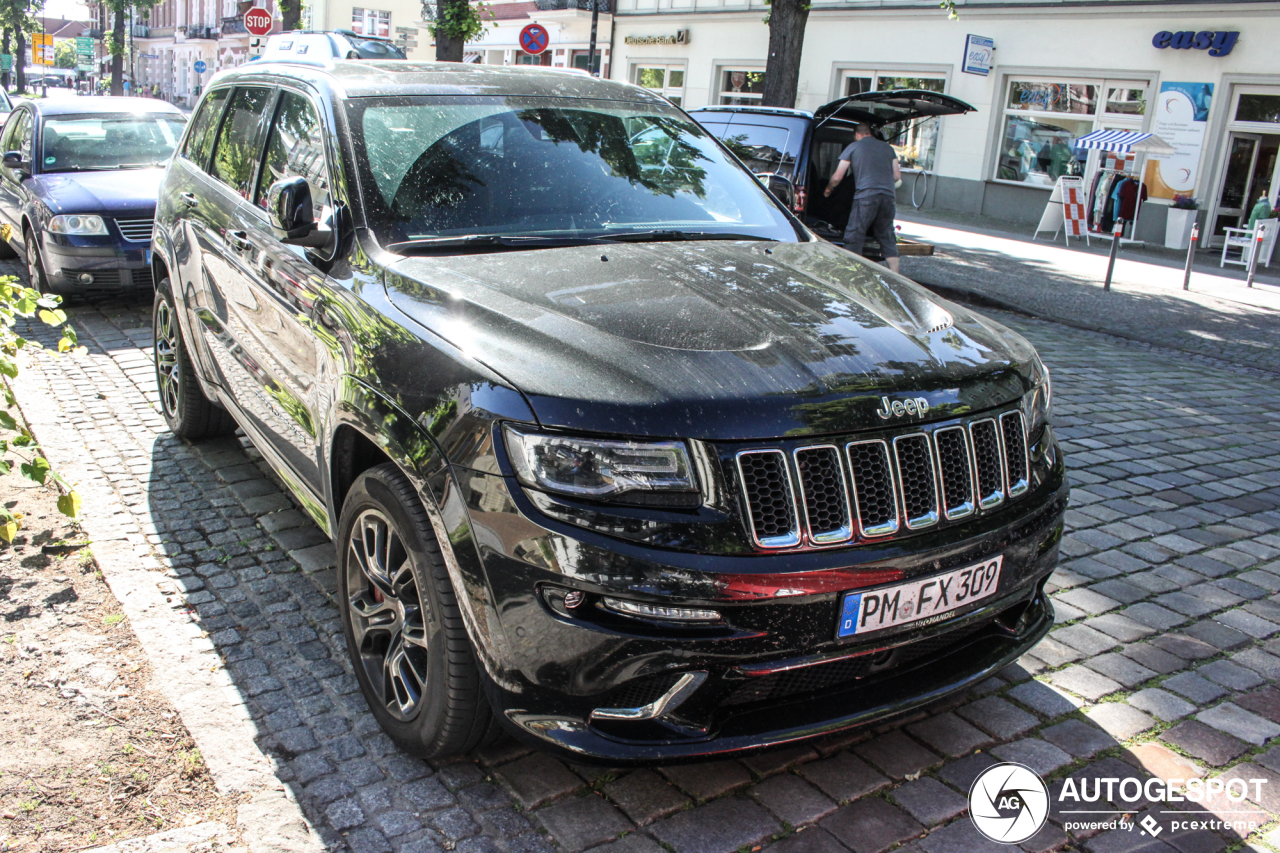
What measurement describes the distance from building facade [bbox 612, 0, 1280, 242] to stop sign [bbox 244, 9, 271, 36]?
45.1 ft

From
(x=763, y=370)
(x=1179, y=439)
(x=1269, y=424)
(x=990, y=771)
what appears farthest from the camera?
(x=1269, y=424)

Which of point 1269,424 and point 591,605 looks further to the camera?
point 1269,424

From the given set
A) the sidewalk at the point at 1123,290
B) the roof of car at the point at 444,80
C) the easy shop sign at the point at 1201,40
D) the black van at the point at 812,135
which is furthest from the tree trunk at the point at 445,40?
the roof of car at the point at 444,80

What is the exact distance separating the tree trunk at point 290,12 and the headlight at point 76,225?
1812 centimetres

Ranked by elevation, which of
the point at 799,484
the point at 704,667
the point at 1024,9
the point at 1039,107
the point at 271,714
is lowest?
the point at 271,714

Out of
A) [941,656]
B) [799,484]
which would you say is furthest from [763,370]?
[941,656]

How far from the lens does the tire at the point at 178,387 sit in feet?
17.6

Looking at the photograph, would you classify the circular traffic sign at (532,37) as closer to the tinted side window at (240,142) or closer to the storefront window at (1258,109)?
the storefront window at (1258,109)

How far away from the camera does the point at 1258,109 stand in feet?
66.3

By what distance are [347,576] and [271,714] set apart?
473 mm

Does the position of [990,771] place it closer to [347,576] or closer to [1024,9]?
[347,576]

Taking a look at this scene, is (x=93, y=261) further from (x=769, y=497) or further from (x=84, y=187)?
→ (x=769, y=497)

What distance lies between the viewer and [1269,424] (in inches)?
285

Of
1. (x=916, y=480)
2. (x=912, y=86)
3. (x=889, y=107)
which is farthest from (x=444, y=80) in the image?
(x=912, y=86)
